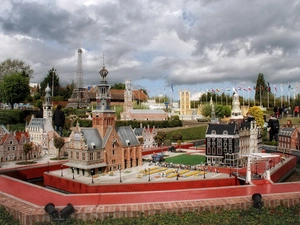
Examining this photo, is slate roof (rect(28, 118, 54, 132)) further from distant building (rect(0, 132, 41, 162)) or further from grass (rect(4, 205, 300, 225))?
grass (rect(4, 205, 300, 225))

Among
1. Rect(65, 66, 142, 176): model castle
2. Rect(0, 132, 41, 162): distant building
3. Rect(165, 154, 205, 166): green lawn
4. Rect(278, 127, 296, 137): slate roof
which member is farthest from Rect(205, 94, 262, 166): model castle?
Rect(0, 132, 41, 162): distant building

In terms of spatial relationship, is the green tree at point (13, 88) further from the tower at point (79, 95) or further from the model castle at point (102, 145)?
the model castle at point (102, 145)

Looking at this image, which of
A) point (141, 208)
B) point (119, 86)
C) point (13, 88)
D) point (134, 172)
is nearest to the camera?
point (141, 208)

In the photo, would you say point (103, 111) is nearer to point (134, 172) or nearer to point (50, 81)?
point (134, 172)

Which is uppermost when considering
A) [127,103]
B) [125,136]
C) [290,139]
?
[127,103]

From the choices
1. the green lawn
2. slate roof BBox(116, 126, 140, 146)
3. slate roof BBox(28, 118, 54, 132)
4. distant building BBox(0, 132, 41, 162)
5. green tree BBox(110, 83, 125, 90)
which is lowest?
the green lawn

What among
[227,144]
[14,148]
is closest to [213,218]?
[227,144]
